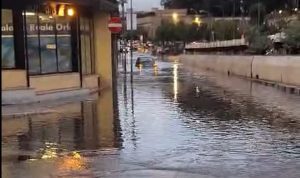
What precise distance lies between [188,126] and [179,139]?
211 centimetres

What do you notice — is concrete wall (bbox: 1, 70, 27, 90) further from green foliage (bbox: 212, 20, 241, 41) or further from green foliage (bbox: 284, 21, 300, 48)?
green foliage (bbox: 212, 20, 241, 41)

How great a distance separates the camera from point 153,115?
17.9 meters

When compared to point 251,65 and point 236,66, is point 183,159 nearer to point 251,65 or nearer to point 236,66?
point 251,65

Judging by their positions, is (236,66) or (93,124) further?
(236,66)

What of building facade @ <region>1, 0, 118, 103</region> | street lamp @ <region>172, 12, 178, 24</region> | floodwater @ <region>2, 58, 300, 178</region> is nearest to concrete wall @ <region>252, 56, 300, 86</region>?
floodwater @ <region>2, 58, 300, 178</region>

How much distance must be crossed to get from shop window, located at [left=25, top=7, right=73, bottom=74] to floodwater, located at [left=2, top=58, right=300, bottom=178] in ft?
9.35

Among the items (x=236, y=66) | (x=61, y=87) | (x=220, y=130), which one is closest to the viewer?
(x=220, y=130)

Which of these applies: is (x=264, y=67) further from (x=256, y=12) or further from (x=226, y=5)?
(x=226, y=5)

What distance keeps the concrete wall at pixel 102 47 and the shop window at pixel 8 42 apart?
8681 millimetres

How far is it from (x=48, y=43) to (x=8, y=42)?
2.90m

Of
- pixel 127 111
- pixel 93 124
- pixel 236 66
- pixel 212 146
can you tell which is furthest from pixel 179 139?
pixel 236 66

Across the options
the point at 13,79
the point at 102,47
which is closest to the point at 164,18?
the point at 102,47

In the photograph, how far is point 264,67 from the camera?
120ft

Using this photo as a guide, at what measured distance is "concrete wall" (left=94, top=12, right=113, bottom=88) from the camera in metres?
30.4
